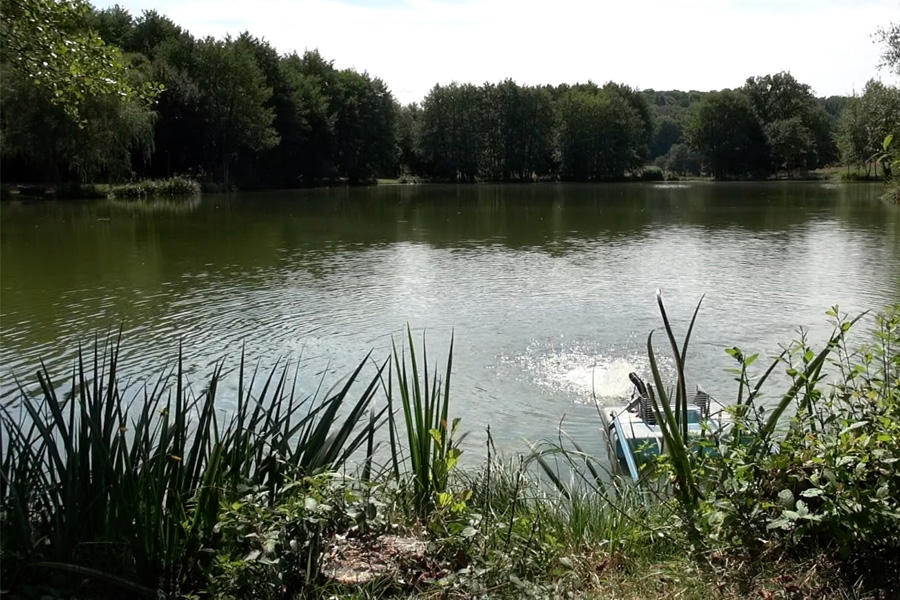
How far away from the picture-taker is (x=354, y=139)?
205 feet

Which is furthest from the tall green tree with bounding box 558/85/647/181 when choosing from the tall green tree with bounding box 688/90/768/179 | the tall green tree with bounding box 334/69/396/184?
the tall green tree with bounding box 334/69/396/184

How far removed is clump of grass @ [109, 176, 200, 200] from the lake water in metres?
12.8

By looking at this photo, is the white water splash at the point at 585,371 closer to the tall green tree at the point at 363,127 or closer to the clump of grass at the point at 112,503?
the clump of grass at the point at 112,503

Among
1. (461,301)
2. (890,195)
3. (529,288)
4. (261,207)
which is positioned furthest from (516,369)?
(890,195)

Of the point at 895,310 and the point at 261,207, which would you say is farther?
the point at 261,207

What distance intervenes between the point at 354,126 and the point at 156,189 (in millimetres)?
23013

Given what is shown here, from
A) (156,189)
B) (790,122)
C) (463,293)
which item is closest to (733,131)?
(790,122)

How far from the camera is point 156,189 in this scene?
4247 centimetres

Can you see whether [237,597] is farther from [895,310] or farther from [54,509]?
[895,310]

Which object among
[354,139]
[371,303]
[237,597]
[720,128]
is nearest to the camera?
[237,597]

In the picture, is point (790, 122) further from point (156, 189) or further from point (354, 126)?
point (156, 189)

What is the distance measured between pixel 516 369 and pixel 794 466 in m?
6.60

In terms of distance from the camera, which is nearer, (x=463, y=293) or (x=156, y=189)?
(x=463, y=293)

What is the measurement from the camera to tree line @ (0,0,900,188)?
36.4 m
